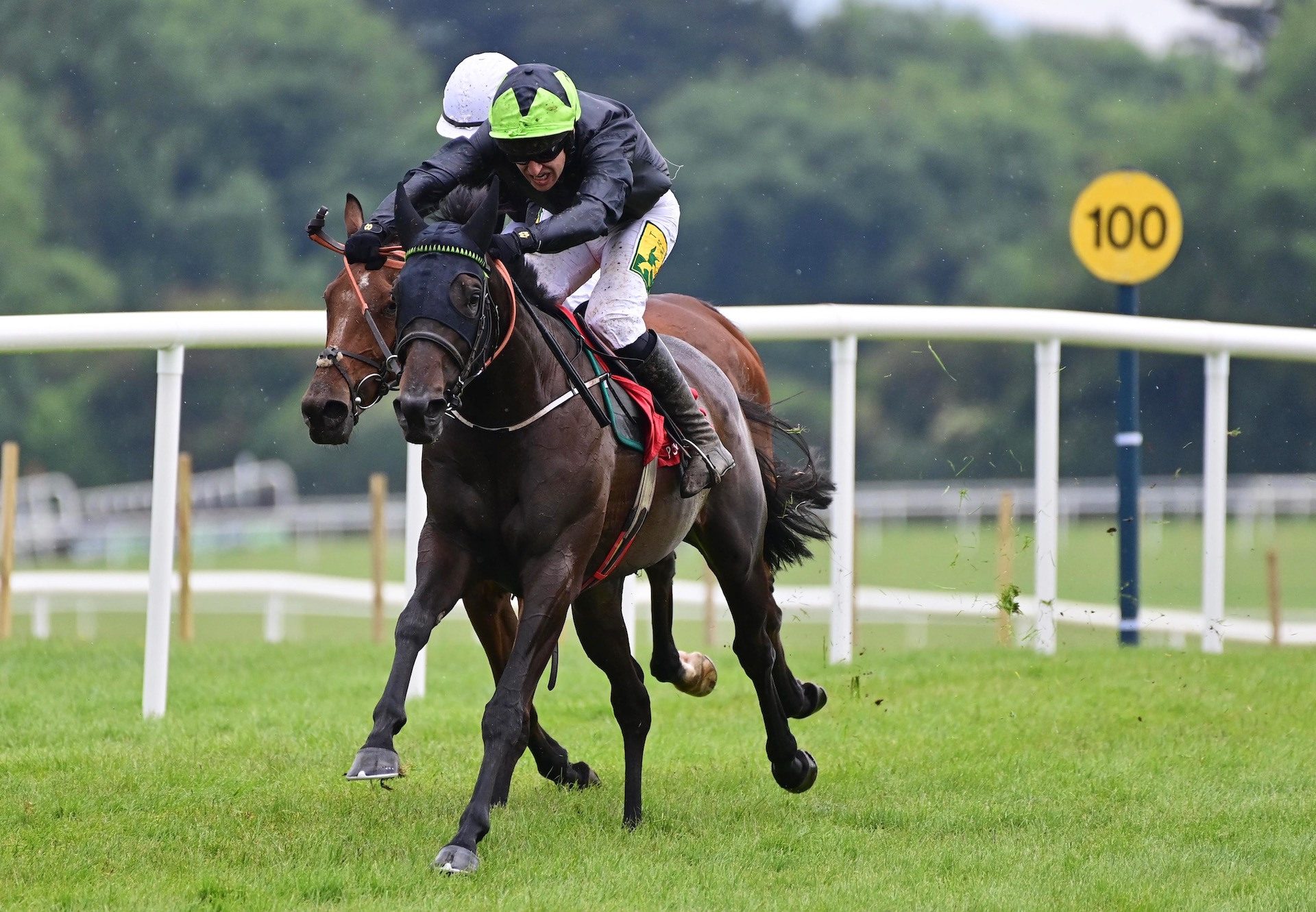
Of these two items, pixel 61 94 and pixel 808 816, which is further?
pixel 61 94

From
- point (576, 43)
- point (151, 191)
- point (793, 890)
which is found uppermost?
point (576, 43)

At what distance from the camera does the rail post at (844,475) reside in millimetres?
8508

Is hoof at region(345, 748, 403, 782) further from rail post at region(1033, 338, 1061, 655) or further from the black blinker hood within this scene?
rail post at region(1033, 338, 1061, 655)

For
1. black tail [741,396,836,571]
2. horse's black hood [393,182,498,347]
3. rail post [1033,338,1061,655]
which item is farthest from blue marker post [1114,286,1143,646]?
horse's black hood [393,182,498,347]

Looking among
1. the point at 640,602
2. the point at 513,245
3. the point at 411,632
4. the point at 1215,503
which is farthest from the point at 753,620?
the point at 640,602

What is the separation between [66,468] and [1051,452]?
105 feet

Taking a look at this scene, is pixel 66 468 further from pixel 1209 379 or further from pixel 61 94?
pixel 1209 379

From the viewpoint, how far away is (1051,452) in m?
8.77

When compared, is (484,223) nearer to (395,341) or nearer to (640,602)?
(395,341)

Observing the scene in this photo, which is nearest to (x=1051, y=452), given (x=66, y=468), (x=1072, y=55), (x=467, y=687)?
(x=467, y=687)

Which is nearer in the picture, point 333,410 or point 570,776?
point 333,410

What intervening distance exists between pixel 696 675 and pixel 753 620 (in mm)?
307

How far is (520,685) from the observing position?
5.21 m

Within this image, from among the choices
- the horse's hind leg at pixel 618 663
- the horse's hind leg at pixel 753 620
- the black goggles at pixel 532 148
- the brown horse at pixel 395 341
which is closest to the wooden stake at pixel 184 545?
the brown horse at pixel 395 341
